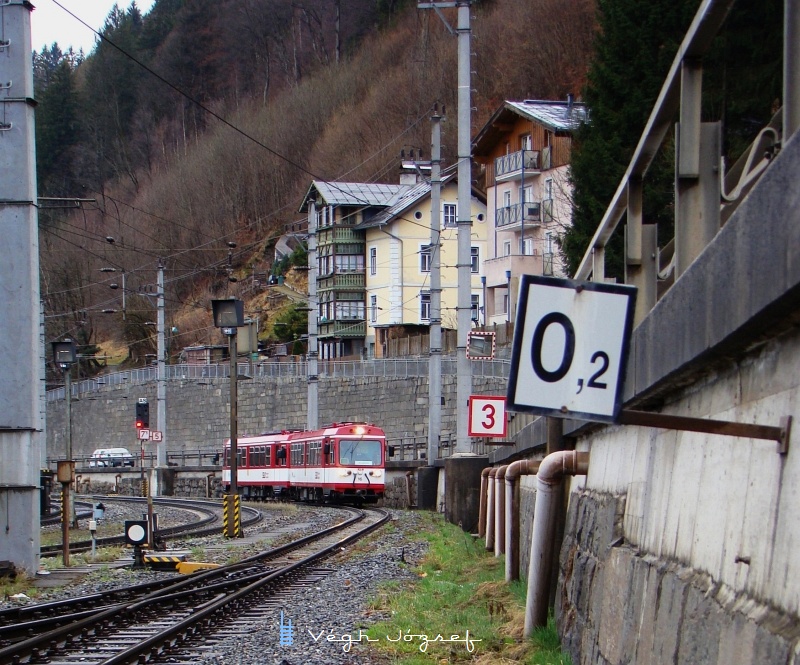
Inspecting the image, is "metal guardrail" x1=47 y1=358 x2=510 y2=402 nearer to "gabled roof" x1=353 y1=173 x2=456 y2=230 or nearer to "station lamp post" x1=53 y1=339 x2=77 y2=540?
"gabled roof" x1=353 y1=173 x2=456 y2=230

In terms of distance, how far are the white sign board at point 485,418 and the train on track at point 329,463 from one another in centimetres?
2138

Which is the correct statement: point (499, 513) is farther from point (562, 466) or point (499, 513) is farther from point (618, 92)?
point (618, 92)

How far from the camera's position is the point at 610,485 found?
822cm

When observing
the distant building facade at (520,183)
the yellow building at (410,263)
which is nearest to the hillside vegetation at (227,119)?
the yellow building at (410,263)

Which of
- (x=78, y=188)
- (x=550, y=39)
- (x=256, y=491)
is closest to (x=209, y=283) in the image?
(x=78, y=188)

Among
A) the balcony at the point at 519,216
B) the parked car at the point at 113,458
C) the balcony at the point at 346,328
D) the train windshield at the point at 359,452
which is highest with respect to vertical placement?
the balcony at the point at 519,216

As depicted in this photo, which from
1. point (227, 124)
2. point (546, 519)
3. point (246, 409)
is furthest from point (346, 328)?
point (546, 519)

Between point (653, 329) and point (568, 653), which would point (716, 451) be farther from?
point (568, 653)

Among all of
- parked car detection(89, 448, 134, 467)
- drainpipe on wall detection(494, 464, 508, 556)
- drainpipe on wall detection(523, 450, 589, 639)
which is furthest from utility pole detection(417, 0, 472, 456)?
parked car detection(89, 448, 134, 467)

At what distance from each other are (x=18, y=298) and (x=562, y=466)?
464 inches

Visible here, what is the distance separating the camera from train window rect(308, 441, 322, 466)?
46213 millimetres

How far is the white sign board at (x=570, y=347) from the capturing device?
475 centimetres

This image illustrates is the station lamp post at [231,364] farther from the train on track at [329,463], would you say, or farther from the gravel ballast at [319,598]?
the train on track at [329,463]

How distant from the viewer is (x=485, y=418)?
2388cm
